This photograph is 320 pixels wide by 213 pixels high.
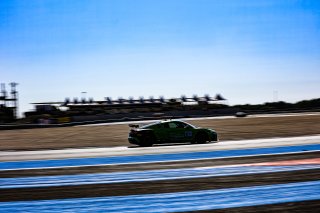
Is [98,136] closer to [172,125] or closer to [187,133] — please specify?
[172,125]

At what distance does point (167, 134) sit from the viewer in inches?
696

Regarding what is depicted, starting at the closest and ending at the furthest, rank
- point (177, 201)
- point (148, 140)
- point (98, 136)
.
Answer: point (177, 201) < point (148, 140) < point (98, 136)

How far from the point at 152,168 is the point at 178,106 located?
92446 millimetres

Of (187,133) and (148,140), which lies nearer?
(148,140)

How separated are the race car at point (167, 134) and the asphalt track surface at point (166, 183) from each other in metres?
3.87

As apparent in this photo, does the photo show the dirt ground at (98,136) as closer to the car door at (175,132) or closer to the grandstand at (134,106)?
the car door at (175,132)

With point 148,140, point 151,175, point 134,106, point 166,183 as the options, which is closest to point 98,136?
point 148,140

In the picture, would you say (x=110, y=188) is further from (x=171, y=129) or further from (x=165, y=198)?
(x=171, y=129)

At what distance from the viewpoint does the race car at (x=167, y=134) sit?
677 inches

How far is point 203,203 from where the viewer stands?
6.50 metres

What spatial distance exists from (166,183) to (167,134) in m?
9.38

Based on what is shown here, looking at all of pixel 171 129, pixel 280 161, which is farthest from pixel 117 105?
pixel 280 161

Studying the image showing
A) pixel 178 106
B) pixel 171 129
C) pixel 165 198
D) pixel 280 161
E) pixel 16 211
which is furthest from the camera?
pixel 178 106

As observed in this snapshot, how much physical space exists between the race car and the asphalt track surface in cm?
387
